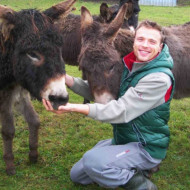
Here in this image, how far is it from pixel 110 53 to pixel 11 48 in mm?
1100

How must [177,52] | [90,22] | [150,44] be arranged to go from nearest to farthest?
[150,44], [90,22], [177,52]

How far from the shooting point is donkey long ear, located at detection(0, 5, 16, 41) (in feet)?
9.07

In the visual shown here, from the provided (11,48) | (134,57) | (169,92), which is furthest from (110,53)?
(11,48)

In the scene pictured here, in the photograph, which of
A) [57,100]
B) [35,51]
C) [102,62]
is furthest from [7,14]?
[102,62]

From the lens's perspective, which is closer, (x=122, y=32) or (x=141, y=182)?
(x=141, y=182)

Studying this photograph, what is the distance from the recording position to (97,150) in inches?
124

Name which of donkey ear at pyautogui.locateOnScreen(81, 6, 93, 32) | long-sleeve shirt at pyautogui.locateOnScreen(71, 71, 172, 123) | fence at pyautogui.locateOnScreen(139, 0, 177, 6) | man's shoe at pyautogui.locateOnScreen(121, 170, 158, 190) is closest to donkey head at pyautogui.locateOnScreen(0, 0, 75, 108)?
long-sleeve shirt at pyautogui.locateOnScreen(71, 71, 172, 123)

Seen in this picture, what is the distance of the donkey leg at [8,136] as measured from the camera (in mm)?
3822

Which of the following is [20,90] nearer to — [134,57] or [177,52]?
[134,57]

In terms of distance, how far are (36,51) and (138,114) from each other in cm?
118

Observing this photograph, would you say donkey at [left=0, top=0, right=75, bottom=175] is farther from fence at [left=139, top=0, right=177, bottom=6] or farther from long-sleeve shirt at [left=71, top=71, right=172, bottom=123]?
fence at [left=139, top=0, right=177, bottom=6]

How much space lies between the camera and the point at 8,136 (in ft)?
12.7

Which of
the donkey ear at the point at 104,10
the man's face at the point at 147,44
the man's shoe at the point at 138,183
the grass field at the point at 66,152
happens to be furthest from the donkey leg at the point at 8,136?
the donkey ear at the point at 104,10

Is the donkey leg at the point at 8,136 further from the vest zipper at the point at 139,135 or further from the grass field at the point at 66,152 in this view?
the vest zipper at the point at 139,135
